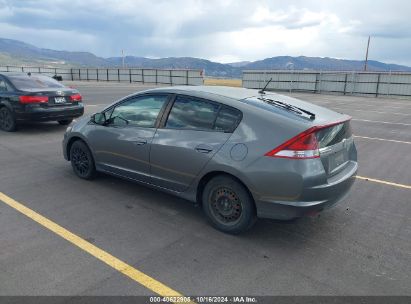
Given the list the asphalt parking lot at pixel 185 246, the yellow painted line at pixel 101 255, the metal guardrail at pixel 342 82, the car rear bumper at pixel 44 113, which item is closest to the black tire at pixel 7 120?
the car rear bumper at pixel 44 113

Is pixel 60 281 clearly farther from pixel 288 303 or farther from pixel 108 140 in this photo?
pixel 108 140

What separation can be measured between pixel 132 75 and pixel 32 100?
33.7 m

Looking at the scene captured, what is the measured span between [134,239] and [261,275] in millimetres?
1378

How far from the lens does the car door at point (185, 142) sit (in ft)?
12.5

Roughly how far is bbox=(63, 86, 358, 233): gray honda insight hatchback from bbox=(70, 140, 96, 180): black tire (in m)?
0.59

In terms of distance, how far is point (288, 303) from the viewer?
2748 mm

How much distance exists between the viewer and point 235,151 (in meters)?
3.58

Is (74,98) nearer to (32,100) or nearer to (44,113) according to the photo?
(44,113)

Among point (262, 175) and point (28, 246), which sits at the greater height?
point (262, 175)

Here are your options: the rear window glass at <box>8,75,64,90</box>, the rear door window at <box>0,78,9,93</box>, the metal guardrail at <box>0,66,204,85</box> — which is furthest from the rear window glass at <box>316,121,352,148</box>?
the metal guardrail at <box>0,66,204,85</box>

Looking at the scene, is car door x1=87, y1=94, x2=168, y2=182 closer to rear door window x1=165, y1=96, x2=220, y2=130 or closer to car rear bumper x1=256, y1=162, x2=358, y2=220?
rear door window x1=165, y1=96, x2=220, y2=130

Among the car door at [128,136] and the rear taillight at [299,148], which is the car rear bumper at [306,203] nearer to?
the rear taillight at [299,148]

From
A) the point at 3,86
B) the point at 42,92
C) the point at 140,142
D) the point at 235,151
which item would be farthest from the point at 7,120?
the point at 235,151

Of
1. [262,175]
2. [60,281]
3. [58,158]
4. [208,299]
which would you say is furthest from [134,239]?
[58,158]
